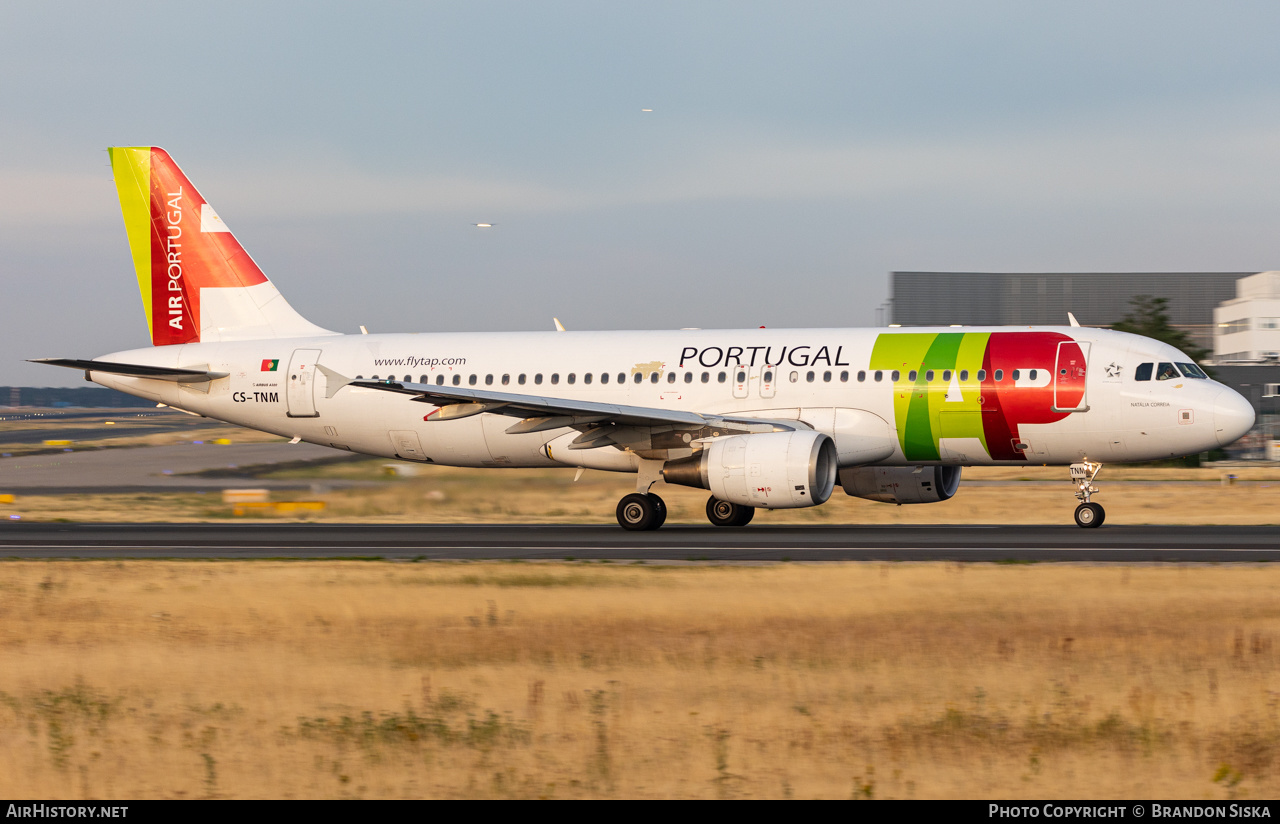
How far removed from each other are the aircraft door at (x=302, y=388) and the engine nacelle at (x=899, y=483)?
40.1 feet

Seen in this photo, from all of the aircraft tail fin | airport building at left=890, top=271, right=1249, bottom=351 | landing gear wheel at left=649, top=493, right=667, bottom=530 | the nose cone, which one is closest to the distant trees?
airport building at left=890, top=271, right=1249, bottom=351

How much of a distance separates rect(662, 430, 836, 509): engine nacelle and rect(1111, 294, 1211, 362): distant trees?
5602 cm

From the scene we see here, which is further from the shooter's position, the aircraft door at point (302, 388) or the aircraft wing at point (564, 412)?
the aircraft door at point (302, 388)

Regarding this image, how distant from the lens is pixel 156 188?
3186 cm

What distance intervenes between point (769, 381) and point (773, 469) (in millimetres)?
3471

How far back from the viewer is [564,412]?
25703 mm

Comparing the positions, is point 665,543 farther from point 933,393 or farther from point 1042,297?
point 1042,297

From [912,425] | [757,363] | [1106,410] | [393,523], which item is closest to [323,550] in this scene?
[393,523]

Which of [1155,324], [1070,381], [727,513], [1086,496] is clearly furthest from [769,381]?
[1155,324]

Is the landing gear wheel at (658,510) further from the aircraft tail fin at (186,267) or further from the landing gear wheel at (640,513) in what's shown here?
the aircraft tail fin at (186,267)

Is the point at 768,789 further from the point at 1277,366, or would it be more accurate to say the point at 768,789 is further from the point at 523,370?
the point at 1277,366

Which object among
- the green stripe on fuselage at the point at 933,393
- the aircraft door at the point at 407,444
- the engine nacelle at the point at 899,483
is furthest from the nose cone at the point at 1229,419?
the aircraft door at the point at 407,444

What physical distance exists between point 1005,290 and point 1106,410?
226ft

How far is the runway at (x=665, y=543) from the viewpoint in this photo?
812 inches
